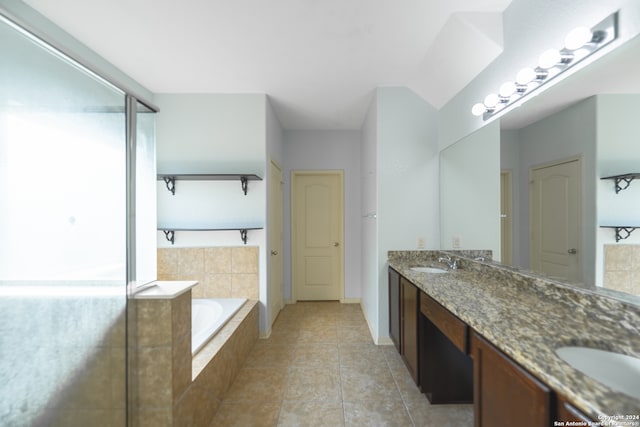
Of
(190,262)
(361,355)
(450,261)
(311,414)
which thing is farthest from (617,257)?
(190,262)

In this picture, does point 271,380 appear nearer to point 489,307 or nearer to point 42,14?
point 489,307

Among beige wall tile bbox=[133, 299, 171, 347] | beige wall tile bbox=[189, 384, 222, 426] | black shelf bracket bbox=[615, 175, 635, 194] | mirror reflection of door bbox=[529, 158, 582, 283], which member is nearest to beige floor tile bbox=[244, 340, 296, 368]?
beige wall tile bbox=[189, 384, 222, 426]

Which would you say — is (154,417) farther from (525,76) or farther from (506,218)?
(525,76)

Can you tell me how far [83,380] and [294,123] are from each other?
10.5 feet

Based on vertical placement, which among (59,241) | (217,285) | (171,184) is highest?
(171,184)

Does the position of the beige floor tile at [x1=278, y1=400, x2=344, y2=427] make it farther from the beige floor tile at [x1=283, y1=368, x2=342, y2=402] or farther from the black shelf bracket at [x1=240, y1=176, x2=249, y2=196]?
the black shelf bracket at [x1=240, y1=176, x2=249, y2=196]

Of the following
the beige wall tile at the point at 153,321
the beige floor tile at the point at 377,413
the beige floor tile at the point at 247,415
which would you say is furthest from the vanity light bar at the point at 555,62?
the beige floor tile at the point at 247,415

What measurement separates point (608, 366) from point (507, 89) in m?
1.55

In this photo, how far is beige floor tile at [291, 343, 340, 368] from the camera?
88.0 inches

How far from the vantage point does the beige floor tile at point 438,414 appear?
159cm

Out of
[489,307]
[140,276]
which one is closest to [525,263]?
[489,307]

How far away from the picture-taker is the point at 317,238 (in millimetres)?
3895

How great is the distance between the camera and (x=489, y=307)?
125 cm

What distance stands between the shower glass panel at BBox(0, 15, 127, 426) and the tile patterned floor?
891 mm
